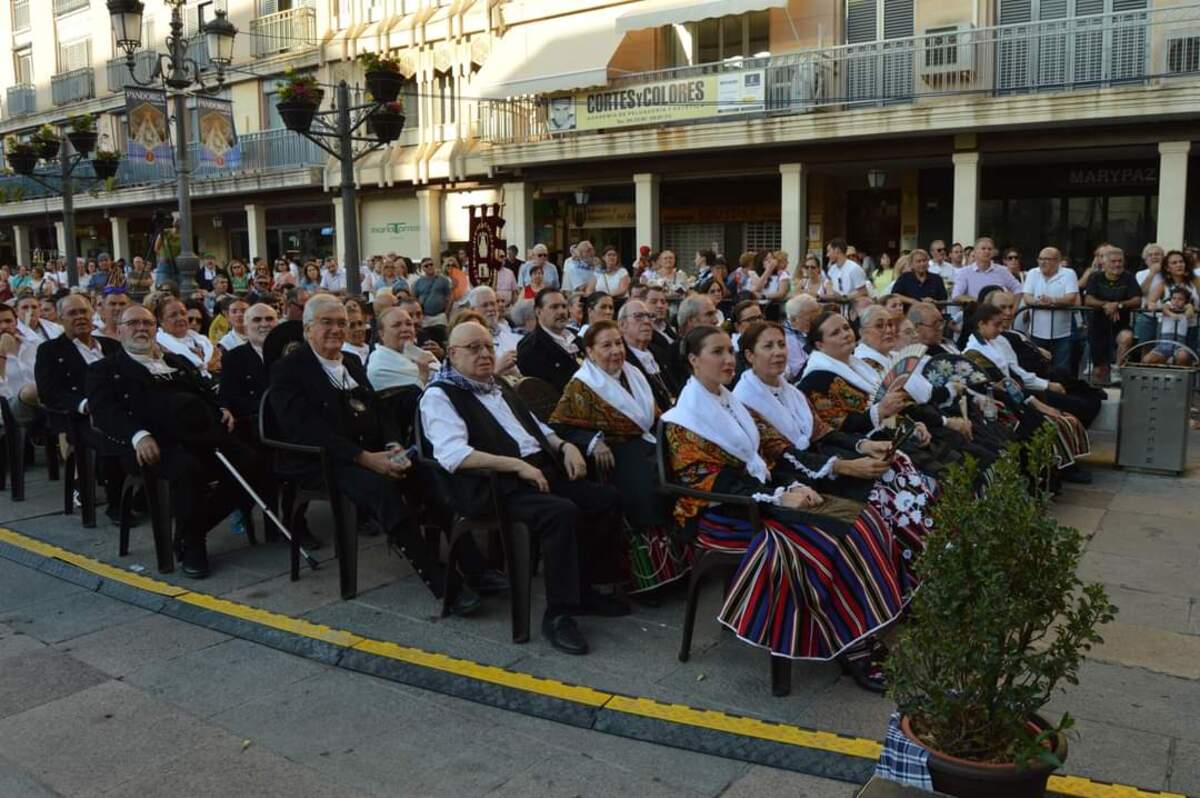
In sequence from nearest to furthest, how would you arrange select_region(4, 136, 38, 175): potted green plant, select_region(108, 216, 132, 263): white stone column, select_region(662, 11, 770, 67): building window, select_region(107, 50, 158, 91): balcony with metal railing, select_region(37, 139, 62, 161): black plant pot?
1. select_region(4, 136, 38, 175): potted green plant
2. select_region(37, 139, 62, 161): black plant pot
3. select_region(662, 11, 770, 67): building window
4. select_region(107, 50, 158, 91): balcony with metal railing
5. select_region(108, 216, 132, 263): white stone column

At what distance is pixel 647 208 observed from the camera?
A: 2125 cm

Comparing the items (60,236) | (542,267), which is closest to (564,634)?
(542,267)

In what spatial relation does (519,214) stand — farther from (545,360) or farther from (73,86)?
(73,86)

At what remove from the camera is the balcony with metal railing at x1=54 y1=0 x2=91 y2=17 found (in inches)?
1422

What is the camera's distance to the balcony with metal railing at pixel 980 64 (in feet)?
50.9

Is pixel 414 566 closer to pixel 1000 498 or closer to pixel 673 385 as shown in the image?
pixel 673 385

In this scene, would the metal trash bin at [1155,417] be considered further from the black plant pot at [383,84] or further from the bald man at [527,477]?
the black plant pot at [383,84]

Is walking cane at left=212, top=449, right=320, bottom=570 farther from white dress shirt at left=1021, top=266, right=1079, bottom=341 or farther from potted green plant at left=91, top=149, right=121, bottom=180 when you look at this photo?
potted green plant at left=91, top=149, right=121, bottom=180

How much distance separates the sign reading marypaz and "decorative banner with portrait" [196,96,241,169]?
729cm

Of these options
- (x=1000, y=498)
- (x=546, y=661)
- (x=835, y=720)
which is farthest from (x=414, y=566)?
(x=1000, y=498)

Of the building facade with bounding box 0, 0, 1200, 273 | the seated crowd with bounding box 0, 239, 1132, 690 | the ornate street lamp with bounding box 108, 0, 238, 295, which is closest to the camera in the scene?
the seated crowd with bounding box 0, 239, 1132, 690

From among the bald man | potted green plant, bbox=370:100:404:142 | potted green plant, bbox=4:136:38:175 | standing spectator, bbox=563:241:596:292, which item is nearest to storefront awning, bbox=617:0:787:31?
standing spectator, bbox=563:241:596:292

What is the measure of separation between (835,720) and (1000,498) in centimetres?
141

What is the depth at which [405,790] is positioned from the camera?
A: 11.8ft
